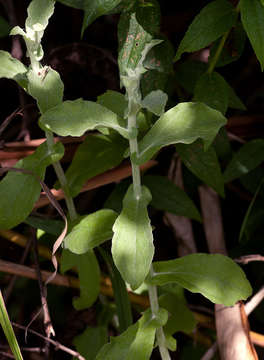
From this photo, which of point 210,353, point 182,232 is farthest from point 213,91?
point 210,353

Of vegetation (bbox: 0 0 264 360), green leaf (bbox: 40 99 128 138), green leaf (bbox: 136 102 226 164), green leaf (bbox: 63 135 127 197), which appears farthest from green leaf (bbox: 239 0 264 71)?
green leaf (bbox: 63 135 127 197)

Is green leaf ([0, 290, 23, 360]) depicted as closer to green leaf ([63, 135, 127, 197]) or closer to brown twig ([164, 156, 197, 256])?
green leaf ([63, 135, 127, 197])

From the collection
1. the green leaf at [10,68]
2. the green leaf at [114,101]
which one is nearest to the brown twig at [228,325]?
the green leaf at [114,101]

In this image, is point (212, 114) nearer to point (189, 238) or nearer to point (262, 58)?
point (262, 58)

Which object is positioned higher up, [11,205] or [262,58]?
[262,58]

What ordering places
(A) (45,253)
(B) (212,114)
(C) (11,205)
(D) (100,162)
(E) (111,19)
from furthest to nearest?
(E) (111,19), (A) (45,253), (D) (100,162), (C) (11,205), (B) (212,114)

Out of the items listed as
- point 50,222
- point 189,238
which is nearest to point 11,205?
point 50,222

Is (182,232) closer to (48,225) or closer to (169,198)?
(169,198)
